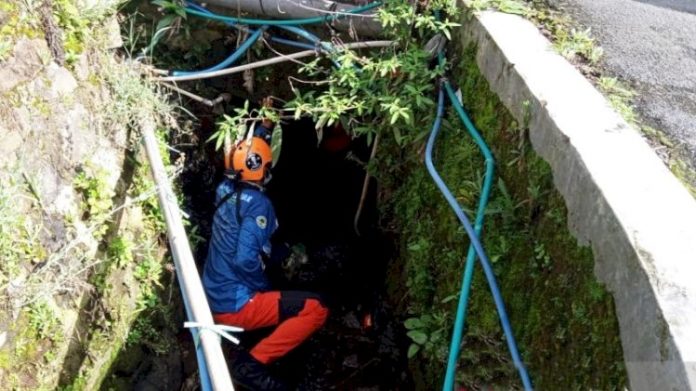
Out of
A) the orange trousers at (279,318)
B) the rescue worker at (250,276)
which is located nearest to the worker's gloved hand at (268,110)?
the rescue worker at (250,276)

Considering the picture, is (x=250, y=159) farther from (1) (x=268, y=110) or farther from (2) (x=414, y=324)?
(2) (x=414, y=324)

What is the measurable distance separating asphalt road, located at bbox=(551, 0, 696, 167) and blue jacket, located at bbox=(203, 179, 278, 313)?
2.46m

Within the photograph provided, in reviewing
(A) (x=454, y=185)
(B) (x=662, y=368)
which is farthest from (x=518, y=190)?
(B) (x=662, y=368)

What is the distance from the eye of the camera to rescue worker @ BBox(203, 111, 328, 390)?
4.52 meters

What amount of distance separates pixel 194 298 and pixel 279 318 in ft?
7.99

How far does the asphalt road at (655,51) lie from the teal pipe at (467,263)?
0.72 m

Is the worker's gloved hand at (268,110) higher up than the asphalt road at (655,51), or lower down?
lower down

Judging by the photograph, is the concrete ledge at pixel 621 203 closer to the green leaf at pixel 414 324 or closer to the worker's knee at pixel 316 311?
the green leaf at pixel 414 324

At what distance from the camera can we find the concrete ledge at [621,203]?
70.9 inches

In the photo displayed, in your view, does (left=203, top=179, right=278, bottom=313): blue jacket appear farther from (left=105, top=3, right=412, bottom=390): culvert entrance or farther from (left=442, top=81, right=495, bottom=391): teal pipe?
(left=442, top=81, right=495, bottom=391): teal pipe

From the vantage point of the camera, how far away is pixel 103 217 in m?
3.38

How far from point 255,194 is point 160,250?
0.80 metres

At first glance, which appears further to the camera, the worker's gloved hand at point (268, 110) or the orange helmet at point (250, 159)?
the orange helmet at point (250, 159)

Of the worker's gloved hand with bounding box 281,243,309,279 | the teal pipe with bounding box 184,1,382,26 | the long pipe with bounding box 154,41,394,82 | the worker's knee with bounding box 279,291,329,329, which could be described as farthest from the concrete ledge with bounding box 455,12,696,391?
the worker's gloved hand with bounding box 281,243,309,279
